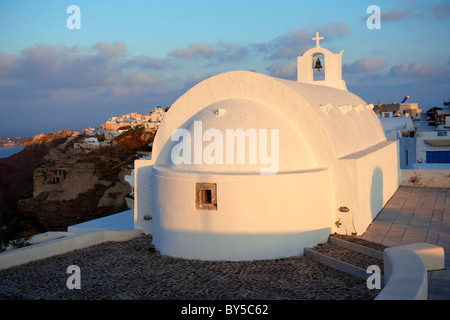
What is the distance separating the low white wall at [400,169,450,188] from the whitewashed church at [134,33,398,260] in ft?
21.7

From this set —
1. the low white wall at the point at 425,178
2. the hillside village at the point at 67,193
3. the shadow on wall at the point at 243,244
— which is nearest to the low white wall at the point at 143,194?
the shadow on wall at the point at 243,244

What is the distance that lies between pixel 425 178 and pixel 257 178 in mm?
11193

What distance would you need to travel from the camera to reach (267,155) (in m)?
9.66

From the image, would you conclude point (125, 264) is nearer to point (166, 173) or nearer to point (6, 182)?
point (166, 173)

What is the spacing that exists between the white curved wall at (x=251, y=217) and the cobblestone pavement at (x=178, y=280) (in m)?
0.29

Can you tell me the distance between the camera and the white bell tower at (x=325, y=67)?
54.8ft

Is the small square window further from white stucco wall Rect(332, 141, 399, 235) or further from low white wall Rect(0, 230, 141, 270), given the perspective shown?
low white wall Rect(0, 230, 141, 270)

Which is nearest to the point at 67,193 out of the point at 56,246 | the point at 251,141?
the point at 56,246

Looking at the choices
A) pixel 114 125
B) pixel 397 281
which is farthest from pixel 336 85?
pixel 114 125

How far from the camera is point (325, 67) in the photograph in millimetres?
17828

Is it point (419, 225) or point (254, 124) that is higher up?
point (254, 124)

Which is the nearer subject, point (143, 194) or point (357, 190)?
point (357, 190)

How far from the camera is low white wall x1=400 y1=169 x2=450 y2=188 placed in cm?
1708

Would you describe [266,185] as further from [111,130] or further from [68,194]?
[111,130]
